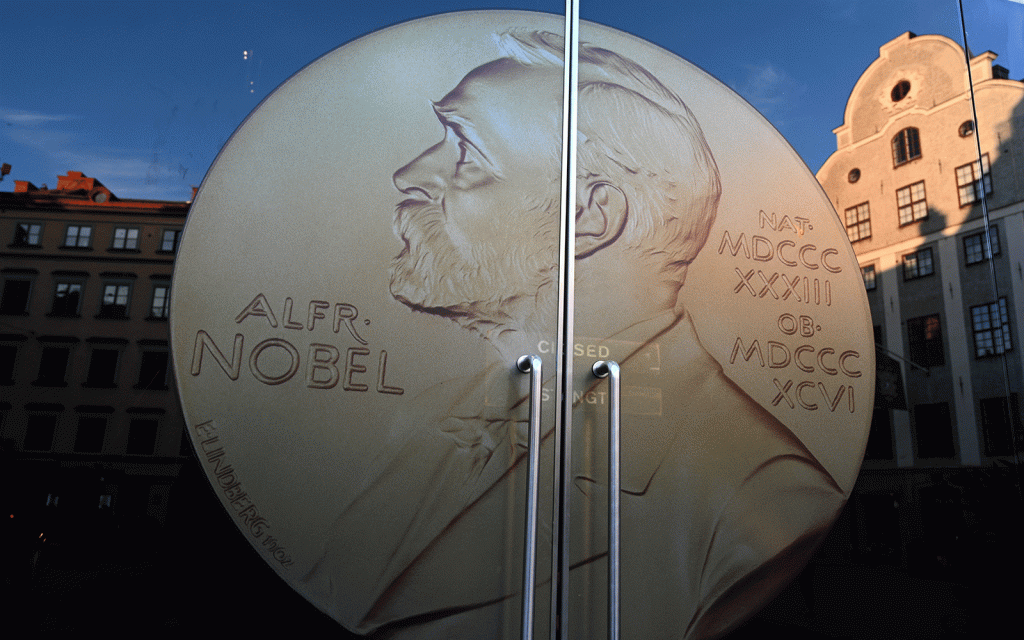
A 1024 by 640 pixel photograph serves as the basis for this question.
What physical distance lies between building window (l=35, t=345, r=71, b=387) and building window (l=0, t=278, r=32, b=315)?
0.10 meters

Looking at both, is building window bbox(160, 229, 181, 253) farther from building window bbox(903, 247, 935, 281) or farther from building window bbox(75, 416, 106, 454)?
building window bbox(903, 247, 935, 281)

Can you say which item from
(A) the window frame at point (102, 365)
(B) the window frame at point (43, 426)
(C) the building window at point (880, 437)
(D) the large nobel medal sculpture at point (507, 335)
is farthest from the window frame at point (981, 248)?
(B) the window frame at point (43, 426)

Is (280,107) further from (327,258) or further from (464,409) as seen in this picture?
(464,409)

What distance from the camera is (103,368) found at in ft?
4.70

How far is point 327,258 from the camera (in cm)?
166

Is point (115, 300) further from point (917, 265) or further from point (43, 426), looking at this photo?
point (917, 265)

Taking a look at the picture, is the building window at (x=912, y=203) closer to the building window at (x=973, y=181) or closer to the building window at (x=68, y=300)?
the building window at (x=973, y=181)

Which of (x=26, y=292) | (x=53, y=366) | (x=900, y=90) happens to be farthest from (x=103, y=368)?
(x=900, y=90)

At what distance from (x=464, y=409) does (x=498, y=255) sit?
392mm

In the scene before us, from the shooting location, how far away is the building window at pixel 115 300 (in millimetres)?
1479

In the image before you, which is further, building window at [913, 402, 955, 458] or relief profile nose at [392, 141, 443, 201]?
building window at [913, 402, 955, 458]

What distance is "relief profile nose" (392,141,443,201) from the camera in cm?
176

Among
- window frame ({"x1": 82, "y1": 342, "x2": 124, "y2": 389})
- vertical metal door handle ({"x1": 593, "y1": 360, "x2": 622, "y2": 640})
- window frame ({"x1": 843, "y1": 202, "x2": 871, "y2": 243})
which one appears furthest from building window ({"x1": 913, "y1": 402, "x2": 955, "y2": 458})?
window frame ({"x1": 82, "y1": 342, "x2": 124, "y2": 389})

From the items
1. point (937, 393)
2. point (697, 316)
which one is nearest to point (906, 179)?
point (937, 393)
